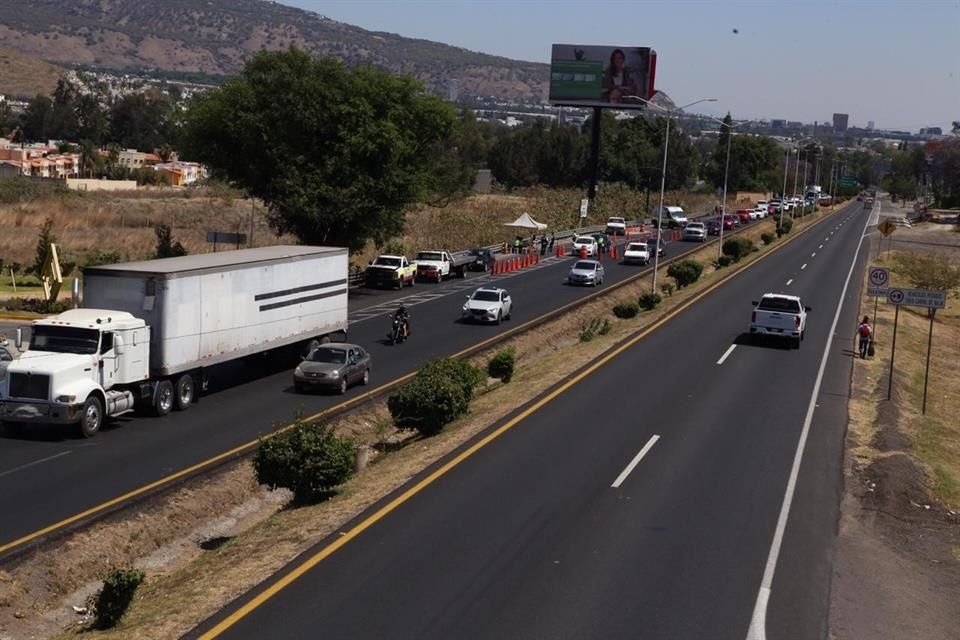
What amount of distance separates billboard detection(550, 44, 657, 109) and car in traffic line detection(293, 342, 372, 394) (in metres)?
91.1

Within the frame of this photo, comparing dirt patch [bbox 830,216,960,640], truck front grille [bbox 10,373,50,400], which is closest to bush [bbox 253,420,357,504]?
truck front grille [bbox 10,373,50,400]

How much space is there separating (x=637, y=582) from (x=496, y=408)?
43.9 feet

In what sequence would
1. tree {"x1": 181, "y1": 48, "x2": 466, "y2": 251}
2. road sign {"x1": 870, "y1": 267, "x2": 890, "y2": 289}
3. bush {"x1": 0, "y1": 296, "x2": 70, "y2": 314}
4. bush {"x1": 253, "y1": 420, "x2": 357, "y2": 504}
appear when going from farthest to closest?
1. tree {"x1": 181, "y1": 48, "x2": 466, "y2": 251}
2. bush {"x1": 0, "y1": 296, "x2": 70, "y2": 314}
3. road sign {"x1": 870, "y1": 267, "x2": 890, "y2": 289}
4. bush {"x1": 253, "y1": 420, "x2": 357, "y2": 504}

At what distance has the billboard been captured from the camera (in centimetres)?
12006

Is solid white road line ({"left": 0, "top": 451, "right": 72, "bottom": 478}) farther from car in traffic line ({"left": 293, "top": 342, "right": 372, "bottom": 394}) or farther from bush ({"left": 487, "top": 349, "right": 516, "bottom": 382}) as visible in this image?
bush ({"left": 487, "top": 349, "right": 516, "bottom": 382})

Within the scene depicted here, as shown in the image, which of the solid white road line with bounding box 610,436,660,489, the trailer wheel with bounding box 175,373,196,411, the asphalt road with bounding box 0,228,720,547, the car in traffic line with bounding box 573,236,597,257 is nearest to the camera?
the solid white road line with bounding box 610,436,660,489

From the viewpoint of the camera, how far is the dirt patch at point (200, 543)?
47.9 feet

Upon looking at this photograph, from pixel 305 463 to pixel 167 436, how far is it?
7.61 metres

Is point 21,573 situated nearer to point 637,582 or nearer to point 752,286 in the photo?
point 637,582

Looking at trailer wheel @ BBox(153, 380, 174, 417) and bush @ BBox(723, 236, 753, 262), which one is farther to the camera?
bush @ BBox(723, 236, 753, 262)

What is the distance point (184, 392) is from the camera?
2912cm

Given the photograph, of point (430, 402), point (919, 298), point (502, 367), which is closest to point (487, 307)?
point (502, 367)

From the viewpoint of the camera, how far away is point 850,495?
20.1m

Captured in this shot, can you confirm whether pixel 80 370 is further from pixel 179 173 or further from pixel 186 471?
pixel 179 173
